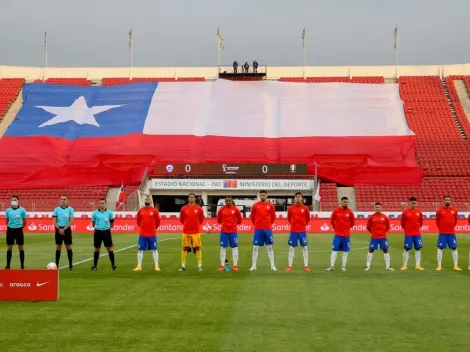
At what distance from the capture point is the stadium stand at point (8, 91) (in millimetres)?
72912

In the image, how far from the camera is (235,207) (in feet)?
67.5

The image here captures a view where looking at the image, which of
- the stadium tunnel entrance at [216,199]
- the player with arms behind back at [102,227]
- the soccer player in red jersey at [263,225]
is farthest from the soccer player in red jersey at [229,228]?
the stadium tunnel entrance at [216,199]

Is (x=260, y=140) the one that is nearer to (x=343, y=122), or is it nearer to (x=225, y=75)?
(x=343, y=122)

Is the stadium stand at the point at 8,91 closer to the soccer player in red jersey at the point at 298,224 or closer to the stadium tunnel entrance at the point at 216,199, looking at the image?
the stadium tunnel entrance at the point at 216,199

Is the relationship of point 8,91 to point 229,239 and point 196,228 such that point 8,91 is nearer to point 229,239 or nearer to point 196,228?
point 196,228

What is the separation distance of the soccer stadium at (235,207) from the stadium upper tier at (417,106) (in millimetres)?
195

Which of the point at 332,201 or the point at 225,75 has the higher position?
the point at 225,75

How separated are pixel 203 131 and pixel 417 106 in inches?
848

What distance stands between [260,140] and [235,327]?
171ft

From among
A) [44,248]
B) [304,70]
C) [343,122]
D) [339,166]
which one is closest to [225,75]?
[304,70]

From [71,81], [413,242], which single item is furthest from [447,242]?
[71,81]

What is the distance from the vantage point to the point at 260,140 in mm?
62688

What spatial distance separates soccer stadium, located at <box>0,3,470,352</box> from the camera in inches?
449

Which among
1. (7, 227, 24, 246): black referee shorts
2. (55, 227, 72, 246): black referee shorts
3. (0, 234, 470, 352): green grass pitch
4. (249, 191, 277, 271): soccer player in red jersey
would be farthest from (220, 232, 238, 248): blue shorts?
(7, 227, 24, 246): black referee shorts
